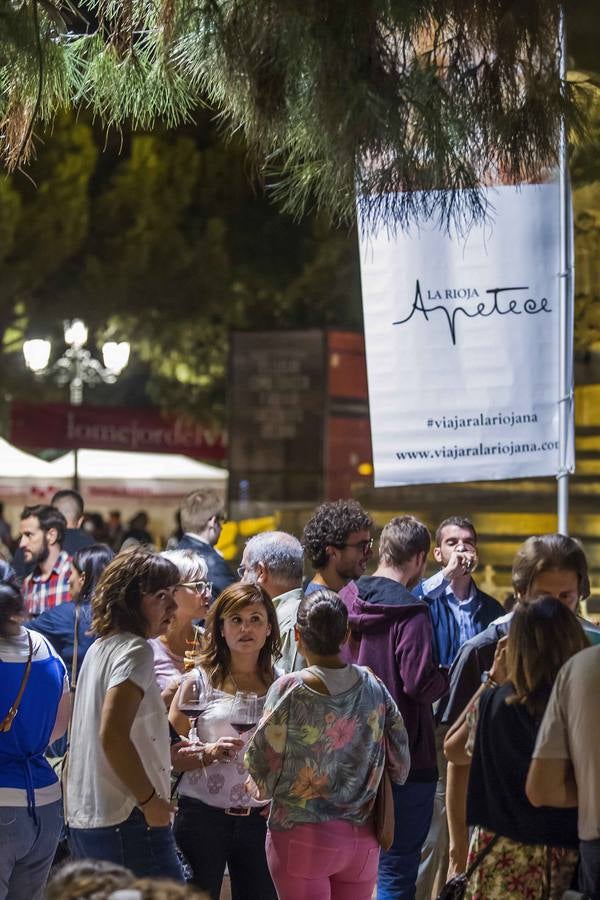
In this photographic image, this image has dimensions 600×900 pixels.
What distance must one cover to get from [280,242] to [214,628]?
21.0m

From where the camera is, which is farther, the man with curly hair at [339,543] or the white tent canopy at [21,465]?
the white tent canopy at [21,465]

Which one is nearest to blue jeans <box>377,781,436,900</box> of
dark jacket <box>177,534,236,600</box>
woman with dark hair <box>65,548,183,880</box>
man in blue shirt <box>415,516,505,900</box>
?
man in blue shirt <box>415,516,505,900</box>

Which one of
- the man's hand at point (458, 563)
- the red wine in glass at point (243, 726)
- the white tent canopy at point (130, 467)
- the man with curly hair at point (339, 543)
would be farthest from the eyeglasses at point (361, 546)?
the white tent canopy at point (130, 467)

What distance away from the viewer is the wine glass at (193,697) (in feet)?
17.8

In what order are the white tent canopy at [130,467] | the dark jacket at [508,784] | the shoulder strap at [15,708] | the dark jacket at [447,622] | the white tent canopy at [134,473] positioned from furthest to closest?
1. the white tent canopy at [134,473]
2. the white tent canopy at [130,467]
3. the dark jacket at [447,622]
4. the shoulder strap at [15,708]
5. the dark jacket at [508,784]

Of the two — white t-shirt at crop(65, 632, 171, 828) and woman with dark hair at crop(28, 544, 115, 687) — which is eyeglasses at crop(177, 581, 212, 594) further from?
white t-shirt at crop(65, 632, 171, 828)

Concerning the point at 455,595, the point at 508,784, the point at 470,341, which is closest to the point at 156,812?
the point at 508,784

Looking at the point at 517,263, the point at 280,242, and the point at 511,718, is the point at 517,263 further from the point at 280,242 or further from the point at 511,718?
the point at 280,242

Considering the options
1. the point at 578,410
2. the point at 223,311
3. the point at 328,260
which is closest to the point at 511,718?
the point at 578,410

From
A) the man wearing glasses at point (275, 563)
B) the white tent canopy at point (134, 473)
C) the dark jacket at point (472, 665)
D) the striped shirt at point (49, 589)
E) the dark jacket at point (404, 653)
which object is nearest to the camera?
the dark jacket at point (472, 665)

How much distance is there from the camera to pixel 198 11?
4938mm

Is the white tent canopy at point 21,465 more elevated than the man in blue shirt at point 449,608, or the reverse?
the white tent canopy at point 21,465

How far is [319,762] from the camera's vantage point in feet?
16.5

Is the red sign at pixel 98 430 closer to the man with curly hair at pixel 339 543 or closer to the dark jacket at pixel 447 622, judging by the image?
the dark jacket at pixel 447 622
